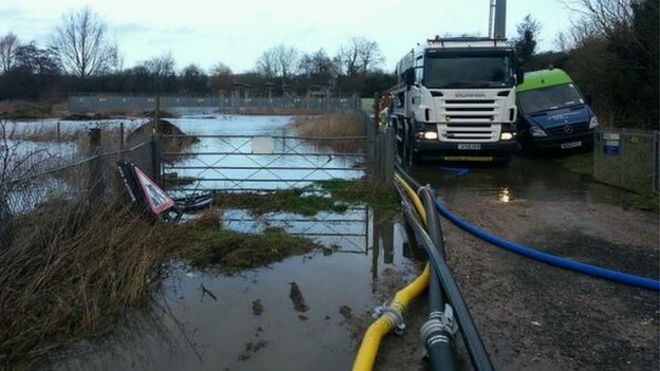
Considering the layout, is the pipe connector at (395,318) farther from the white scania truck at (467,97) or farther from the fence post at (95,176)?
the white scania truck at (467,97)

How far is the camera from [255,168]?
13.0 meters

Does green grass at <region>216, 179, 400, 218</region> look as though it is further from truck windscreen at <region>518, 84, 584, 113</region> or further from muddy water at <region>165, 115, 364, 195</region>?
truck windscreen at <region>518, 84, 584, 113</region>

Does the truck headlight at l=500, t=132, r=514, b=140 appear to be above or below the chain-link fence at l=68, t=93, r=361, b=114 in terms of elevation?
below

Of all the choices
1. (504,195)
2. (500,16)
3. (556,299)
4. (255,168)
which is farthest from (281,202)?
(500,16)

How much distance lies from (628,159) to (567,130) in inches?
218

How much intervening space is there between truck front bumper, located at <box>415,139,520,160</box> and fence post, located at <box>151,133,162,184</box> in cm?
724

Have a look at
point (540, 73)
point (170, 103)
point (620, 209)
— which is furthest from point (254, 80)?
point (620, 209)

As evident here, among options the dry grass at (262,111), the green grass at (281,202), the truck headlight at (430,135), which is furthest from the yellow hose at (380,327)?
the dry grass at (262,111)

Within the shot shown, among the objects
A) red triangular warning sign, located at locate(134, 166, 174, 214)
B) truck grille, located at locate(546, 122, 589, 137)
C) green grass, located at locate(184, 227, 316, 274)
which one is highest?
truck grille, located at locate(546, 122, 589, 137)

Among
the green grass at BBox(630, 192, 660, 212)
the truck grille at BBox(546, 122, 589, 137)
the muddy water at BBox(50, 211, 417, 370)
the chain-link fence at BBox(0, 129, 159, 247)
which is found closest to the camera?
the muddy water at BBox(50, 211, 417, 370)

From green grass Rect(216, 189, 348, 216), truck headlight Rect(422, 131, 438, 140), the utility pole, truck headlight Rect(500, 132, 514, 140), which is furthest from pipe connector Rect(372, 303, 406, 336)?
the utility pole

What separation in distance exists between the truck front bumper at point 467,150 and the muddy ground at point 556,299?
6.05 m

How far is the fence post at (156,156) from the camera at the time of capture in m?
12.4

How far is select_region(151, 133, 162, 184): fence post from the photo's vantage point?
1243 cm
